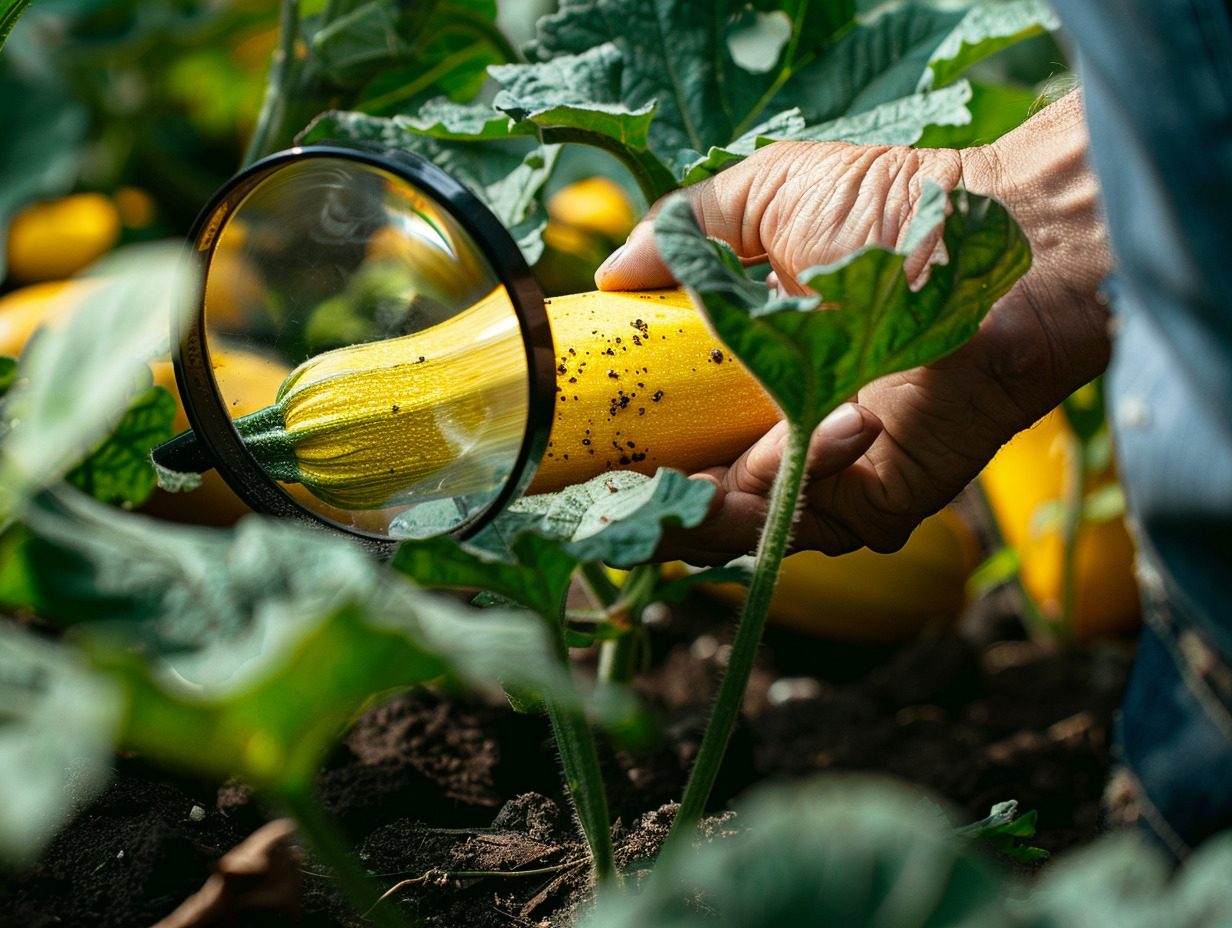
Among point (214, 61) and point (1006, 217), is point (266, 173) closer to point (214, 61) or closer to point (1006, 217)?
point (1006, 217)

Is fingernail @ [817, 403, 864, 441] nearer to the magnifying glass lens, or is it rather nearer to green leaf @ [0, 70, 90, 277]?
the magnifying glass lens

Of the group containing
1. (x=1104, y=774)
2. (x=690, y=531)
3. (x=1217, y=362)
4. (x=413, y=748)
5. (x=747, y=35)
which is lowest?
(x=1104, y=774)

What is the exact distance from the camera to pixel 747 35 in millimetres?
919

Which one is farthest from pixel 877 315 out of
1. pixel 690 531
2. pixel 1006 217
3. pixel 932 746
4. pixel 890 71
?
pixel 932 746

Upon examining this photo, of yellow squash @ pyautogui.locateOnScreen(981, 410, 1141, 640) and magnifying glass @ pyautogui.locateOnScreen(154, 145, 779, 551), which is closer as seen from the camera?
magnifying glass @ pyautogui.locateOnScreen(154, 145, 779, 551)

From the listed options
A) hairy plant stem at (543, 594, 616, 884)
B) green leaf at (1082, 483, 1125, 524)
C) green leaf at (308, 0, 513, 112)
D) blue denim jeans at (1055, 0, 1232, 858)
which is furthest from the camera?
green leaf at (1082, 483, 1125, 524)

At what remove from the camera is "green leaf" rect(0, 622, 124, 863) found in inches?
10.9

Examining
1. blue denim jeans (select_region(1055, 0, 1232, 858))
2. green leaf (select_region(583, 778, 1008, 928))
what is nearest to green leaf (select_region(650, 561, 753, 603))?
blue denim jeans (select_region(1055, 0, 1232, 858))

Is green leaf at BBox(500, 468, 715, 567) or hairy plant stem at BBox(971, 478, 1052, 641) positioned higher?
green leaf at BBox(500, 468, 715, 567)

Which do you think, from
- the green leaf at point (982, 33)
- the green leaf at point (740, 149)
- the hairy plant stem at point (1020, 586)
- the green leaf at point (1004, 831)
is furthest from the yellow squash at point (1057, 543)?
the green leaf at point (1004, 831)

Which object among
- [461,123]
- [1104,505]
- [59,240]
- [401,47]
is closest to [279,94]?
[401,47]

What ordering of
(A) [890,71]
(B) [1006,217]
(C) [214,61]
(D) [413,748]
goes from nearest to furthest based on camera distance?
(B) [1006,217]
(D) [413,748]
(A) [890,71]
(C) [214,61]

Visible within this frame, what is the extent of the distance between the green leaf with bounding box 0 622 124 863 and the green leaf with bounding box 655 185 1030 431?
0.29 m

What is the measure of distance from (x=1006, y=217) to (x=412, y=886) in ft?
1.57
